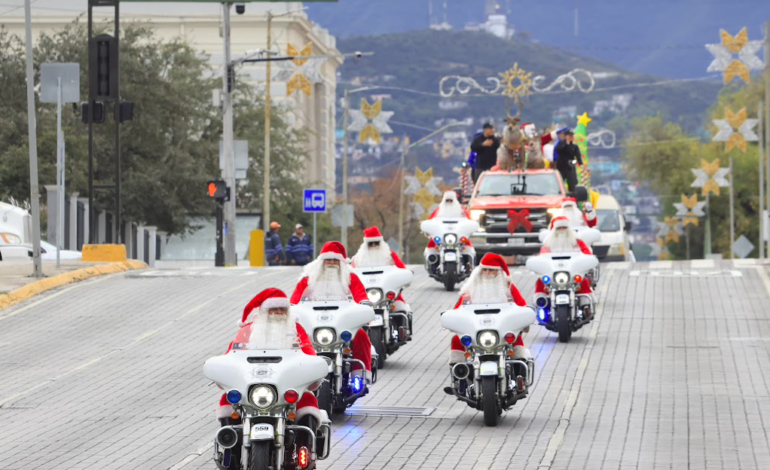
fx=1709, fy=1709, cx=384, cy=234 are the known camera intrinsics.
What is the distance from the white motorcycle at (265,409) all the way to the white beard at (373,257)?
29.4 ft

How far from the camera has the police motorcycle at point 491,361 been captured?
1672cm

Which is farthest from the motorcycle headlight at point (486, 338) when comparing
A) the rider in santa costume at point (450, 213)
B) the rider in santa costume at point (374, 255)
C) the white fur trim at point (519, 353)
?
the rider in santa costume at point (450, 213)

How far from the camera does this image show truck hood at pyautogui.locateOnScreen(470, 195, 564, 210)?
3528cm

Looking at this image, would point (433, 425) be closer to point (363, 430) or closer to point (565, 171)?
point (363, 430)

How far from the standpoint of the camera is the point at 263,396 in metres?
12.5

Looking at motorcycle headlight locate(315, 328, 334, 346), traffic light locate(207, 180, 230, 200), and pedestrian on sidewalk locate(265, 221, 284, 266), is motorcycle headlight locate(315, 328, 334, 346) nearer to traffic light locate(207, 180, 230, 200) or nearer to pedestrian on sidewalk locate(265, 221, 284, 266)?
traffic light locate(207, 180, 230, 200)

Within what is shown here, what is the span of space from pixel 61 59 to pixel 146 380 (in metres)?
46.2

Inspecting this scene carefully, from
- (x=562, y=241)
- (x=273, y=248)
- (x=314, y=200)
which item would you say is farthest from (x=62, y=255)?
(x=562, y=241)

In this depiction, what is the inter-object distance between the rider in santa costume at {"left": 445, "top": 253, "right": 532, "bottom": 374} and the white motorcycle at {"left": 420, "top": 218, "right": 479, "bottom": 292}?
12.9 meters

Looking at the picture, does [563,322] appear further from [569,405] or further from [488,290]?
[488,290]

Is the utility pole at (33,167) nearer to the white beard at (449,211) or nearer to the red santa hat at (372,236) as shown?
the white beard at (449,211)

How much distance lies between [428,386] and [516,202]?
50.1ft

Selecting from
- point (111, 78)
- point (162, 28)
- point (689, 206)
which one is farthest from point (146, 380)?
point (162, 28)

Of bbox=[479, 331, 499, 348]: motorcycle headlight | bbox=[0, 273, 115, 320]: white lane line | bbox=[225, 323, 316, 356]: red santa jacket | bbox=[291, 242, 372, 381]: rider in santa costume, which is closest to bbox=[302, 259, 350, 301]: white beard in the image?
bbox=[291, 242, 372, 381]: rider in santa costume
